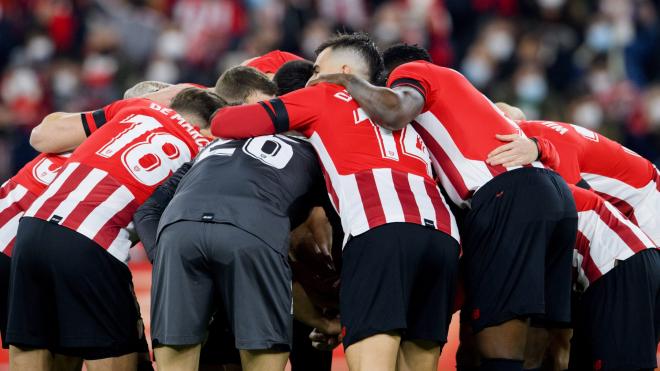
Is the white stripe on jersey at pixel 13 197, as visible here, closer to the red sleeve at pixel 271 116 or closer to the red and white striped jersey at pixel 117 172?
the red and white striped jersey at pixel 117 172

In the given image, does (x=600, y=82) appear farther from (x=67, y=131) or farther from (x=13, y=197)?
(x=13, y=197)

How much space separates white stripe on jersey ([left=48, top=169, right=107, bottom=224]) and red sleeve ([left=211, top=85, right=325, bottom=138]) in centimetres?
61

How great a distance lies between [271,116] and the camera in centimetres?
419

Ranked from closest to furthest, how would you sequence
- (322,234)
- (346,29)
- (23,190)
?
1. (322,234)
2. (23,190)
3. (346,29)

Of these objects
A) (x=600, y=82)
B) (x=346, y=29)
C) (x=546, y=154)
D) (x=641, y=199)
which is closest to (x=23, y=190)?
(x=546, y=154)

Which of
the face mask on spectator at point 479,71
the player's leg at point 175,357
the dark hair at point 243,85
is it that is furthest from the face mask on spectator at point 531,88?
the player's leg at point 175,357

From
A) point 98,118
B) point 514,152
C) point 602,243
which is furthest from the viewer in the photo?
point 98,118

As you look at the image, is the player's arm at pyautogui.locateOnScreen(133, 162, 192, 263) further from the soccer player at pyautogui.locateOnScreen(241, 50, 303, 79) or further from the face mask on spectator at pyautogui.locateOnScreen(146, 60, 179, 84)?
the face mask on spectator at pyautogui.locateOnScreen(146, 60, 179, 84)

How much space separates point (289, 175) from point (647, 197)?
2220 millimetres

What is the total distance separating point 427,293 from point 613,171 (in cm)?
173

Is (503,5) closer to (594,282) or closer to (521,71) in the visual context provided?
(521,71)

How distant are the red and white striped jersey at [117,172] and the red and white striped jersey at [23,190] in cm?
43

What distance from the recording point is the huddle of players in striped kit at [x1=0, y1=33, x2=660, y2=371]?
3924 millimetres

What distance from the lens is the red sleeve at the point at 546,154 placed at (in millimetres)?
4352
